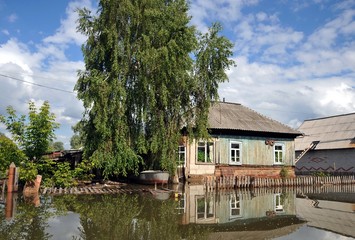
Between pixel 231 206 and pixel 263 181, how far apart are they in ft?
27.5

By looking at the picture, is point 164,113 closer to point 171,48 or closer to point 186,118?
point 186,118

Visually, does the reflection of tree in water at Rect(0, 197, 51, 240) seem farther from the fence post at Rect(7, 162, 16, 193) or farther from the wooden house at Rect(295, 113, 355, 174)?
the wooden house at Rect(295, 113, 355, 174)

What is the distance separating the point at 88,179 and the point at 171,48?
10.2 meters

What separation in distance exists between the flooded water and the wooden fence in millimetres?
3177

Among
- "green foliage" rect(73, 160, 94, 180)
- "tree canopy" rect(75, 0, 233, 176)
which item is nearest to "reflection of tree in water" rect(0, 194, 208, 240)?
"green foliage" rect(73, 160, 94, 180)

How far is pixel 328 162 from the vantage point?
115ft

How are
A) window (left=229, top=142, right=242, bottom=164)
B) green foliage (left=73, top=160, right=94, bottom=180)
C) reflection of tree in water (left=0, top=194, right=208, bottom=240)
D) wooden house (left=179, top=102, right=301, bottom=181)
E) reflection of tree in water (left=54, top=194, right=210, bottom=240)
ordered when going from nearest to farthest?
reflection of tree in water (left=0, top=194, right=208, bottom=240), reflection of tree in water (left=54, top=194, right=210, bottom=240), green foliage (left=73, top=160, right=94, bottom=180), wooden house (left=179, top=102, right=301, bottom=181), window (left=229, top=142, right=242, bottom=164)

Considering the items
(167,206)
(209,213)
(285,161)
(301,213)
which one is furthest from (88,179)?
(285,161)

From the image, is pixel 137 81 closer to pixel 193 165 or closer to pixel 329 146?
pixel 193 165

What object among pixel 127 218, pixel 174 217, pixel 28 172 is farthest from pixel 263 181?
pixel 28 172

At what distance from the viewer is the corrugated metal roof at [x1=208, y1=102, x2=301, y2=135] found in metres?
26.4

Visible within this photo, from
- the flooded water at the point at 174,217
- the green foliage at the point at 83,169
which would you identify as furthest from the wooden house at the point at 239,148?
the flooded water at the point at 174,217

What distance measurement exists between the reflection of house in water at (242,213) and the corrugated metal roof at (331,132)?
1899cm

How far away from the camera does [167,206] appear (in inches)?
538
